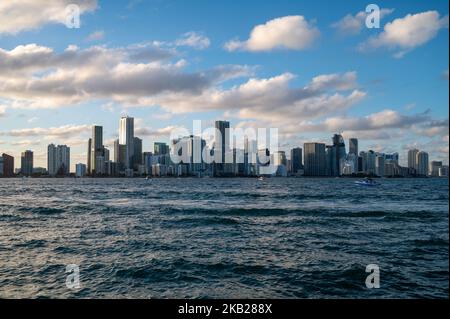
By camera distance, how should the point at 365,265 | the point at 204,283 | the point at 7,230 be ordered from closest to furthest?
the point at 204,283, the point at 365,265, the point at 7,230

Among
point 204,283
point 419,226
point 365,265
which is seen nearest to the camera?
point 204,283

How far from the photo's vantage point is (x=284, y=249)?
73.6 ft

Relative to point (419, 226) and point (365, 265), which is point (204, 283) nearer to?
point (365, 265)

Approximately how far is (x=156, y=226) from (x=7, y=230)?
471 inches

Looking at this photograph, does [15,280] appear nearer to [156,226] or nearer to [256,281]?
[256,281]

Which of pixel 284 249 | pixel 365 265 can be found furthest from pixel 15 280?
pixel 365 265
